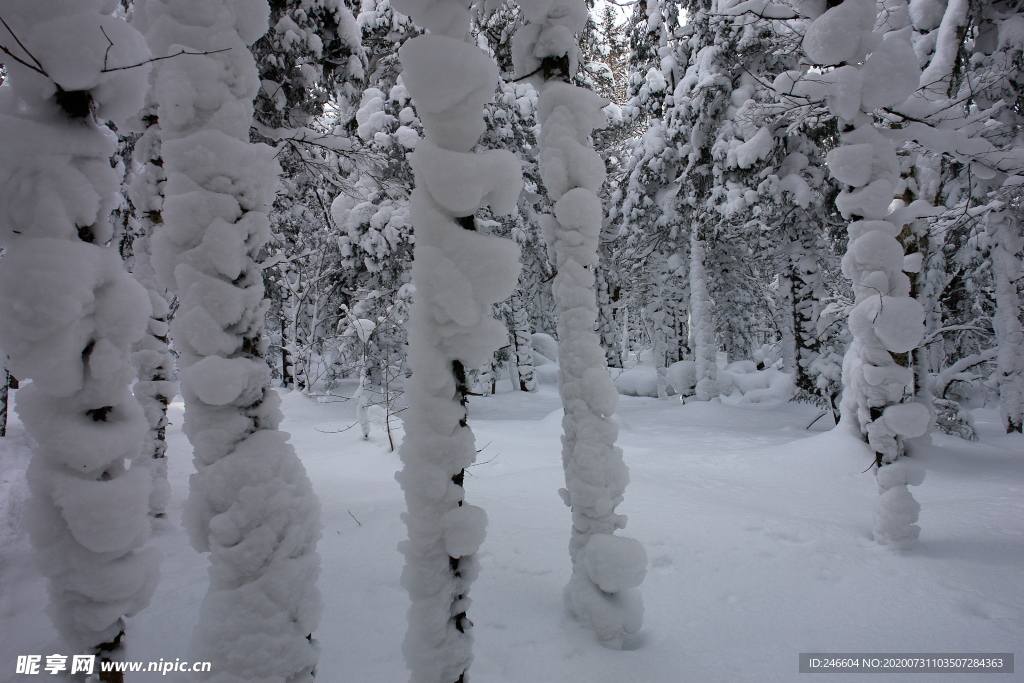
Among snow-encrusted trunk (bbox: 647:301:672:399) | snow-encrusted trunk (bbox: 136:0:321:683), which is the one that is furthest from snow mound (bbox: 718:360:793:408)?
snow-encrusted trunk (bbox: 136:0:321:683)

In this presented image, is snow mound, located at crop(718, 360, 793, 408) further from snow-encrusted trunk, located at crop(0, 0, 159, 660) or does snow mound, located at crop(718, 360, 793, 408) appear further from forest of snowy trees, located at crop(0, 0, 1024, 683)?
snow-encrusted trunk, located at crop(0, 0, 159, 660)

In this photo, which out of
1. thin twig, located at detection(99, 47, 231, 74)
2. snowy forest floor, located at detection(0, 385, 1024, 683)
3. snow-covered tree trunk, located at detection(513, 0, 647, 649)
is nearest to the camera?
thin twig, located at detection(99, 47, 231, 74)

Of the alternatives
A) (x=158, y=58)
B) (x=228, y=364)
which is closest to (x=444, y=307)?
(x=228, y=364)

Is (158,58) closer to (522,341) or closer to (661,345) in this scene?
(522,341)

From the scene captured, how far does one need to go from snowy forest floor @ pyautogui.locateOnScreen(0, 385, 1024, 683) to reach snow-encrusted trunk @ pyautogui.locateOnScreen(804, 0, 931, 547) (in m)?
0.67

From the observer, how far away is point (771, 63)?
32.9ft

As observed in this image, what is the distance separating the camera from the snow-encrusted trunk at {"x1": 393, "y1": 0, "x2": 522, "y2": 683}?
6.43 ft

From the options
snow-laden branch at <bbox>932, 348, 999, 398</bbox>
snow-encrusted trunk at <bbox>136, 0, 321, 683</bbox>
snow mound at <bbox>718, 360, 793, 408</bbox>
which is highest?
snow-encrusted trunk at <bbox>136, 0, 321, 683</bbox>

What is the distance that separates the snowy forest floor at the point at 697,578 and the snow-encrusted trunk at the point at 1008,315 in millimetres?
4298

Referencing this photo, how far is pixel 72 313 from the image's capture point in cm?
175

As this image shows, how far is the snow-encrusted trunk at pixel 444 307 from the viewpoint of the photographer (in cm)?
196

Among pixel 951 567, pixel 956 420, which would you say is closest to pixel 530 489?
pixel 951 567

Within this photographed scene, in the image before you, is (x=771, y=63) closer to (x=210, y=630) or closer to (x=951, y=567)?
(x=951, y=567)

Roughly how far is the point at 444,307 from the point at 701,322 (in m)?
12.1
